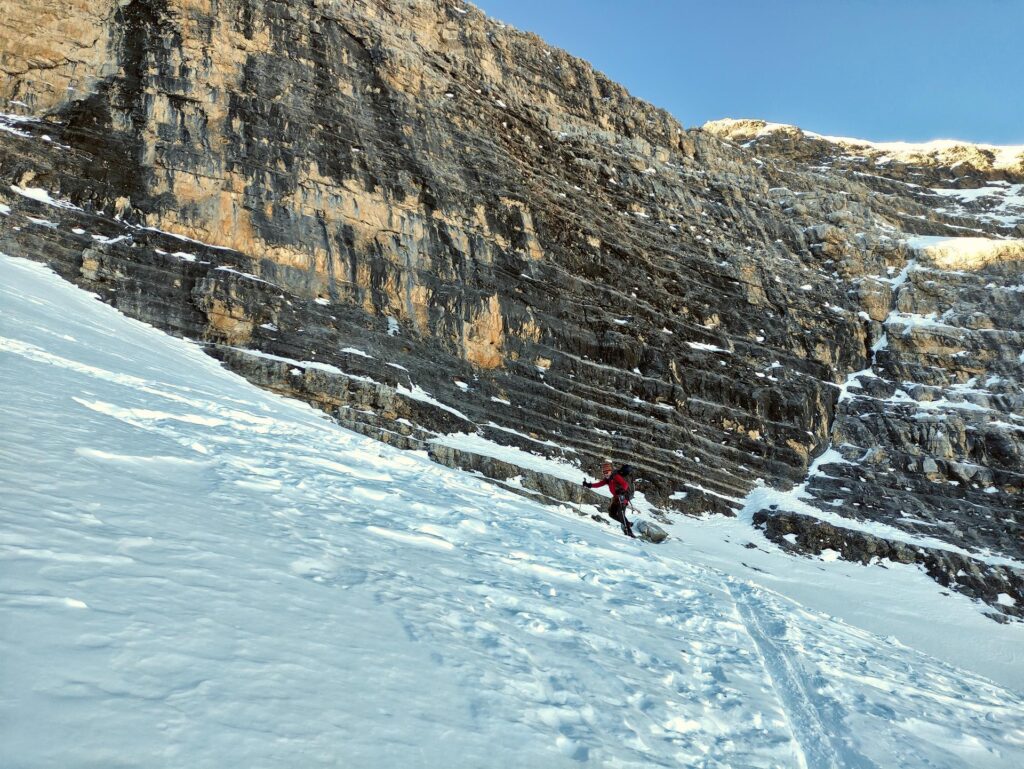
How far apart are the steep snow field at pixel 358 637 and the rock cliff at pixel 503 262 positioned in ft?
62.5

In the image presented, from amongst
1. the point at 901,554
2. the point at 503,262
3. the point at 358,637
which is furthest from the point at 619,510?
the point at 901,554

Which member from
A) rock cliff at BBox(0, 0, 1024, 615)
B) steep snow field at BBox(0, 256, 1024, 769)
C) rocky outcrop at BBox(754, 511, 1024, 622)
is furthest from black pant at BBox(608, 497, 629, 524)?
rocky outcrop at BBox(754, 511, 1024, 622)

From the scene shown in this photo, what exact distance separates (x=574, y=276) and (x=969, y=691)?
37.6 m

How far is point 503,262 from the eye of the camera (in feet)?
131

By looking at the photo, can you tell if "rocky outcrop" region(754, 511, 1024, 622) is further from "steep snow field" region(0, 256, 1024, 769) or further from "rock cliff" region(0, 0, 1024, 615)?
"steep snow field" region(0, 256, 1024, 769)

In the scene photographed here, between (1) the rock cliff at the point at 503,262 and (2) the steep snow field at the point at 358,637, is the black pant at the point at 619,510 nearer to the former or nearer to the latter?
(2) the steep snow field at the point at 358,637

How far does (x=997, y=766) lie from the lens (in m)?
4.72

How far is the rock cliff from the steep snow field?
19.1 meters

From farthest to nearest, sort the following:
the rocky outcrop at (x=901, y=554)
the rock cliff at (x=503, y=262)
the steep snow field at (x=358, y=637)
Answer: the rocky outcrop at (x=901, y=554)
the rock cliff at (x=503, y=262)
the steep snow field at (x=358, y=637)

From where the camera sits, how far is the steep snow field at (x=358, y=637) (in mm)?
2545

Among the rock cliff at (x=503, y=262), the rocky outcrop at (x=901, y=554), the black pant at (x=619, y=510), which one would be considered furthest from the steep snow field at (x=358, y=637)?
the rocky outcrop at (x=901, y=554)

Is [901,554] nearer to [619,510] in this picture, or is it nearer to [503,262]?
→ [503,262]

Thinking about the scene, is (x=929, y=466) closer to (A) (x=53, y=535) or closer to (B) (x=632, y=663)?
(B) (x=632, y=663)

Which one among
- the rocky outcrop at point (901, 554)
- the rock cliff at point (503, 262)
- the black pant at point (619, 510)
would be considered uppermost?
the rock cliff at point (503, 262)
